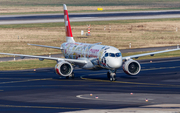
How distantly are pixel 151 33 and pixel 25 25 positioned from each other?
1649 inches

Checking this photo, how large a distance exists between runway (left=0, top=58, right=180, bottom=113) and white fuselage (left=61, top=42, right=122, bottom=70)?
2.04 meters

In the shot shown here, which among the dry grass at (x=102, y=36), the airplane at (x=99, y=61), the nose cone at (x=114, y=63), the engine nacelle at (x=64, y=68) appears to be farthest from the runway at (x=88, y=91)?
the dry grass at (x=102, y=36)

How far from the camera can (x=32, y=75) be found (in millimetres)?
49844

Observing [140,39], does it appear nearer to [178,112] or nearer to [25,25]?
[25,25]

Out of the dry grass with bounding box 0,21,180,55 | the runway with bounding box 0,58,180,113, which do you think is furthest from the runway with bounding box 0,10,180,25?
the runway with bounding box 0,58,180,113

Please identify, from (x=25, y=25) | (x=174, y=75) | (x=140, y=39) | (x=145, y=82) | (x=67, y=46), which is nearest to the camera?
(x=145, y=82)

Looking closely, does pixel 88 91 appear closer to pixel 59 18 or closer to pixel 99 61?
pixel 99 61

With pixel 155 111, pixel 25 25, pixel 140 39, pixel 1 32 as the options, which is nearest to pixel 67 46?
pixel 155 111

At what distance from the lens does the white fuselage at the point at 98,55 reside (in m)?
41.5

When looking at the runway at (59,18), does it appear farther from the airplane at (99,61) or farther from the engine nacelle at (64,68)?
the engine nacelle at (64,68)

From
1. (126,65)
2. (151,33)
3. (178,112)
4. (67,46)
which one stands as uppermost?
(151,33)

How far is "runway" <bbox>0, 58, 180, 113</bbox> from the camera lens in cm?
2816

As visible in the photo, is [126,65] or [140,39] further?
[140,39]

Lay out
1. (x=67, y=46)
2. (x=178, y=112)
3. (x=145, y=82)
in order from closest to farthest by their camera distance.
→ (x=178, y=112) → (x=145, y=82) → (x=67, y=46)
